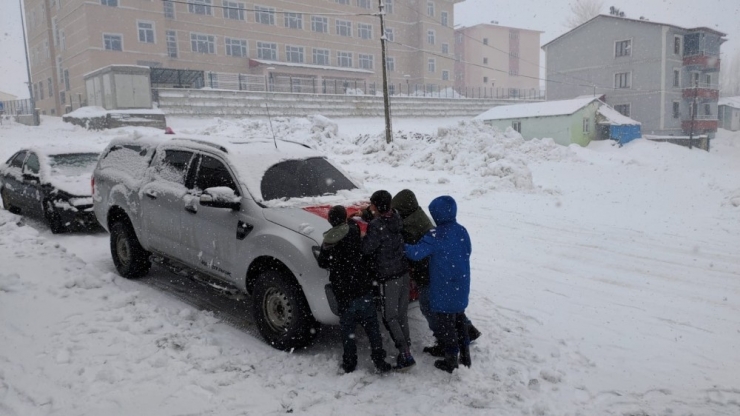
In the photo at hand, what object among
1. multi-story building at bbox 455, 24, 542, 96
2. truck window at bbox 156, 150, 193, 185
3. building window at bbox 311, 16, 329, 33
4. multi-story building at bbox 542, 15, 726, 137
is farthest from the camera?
multi-story building at bbox 455, 24, 542, 96

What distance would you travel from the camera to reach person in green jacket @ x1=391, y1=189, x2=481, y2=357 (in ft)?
15.3

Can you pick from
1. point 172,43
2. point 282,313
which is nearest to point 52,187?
point 282,313

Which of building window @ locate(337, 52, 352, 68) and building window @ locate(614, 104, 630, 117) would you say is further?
building window @ locate(337, 52, 352, 68)

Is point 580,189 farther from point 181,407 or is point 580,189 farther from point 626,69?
point 626,69

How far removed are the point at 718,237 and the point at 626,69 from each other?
4270 cm

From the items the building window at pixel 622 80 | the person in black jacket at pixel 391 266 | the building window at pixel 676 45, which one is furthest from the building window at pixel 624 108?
the person in black jacket at pixel 391 266

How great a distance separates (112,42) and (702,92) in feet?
171

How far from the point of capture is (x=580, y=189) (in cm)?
1600

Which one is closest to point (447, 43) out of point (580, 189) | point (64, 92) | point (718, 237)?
point (64, 92)

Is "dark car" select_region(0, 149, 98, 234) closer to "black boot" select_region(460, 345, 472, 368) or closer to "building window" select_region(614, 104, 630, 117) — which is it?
"black boot" select_region(460, 345, 472, 368)

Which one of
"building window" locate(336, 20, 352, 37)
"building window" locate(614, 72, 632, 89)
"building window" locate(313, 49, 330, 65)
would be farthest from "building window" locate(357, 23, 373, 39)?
"building window" locate(614, 72, 632, 89)

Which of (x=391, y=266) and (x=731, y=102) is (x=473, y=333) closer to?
(x=391, y=266)

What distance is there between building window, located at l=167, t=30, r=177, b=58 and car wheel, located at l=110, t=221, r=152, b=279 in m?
38.1

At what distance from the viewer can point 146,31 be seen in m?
37.5
